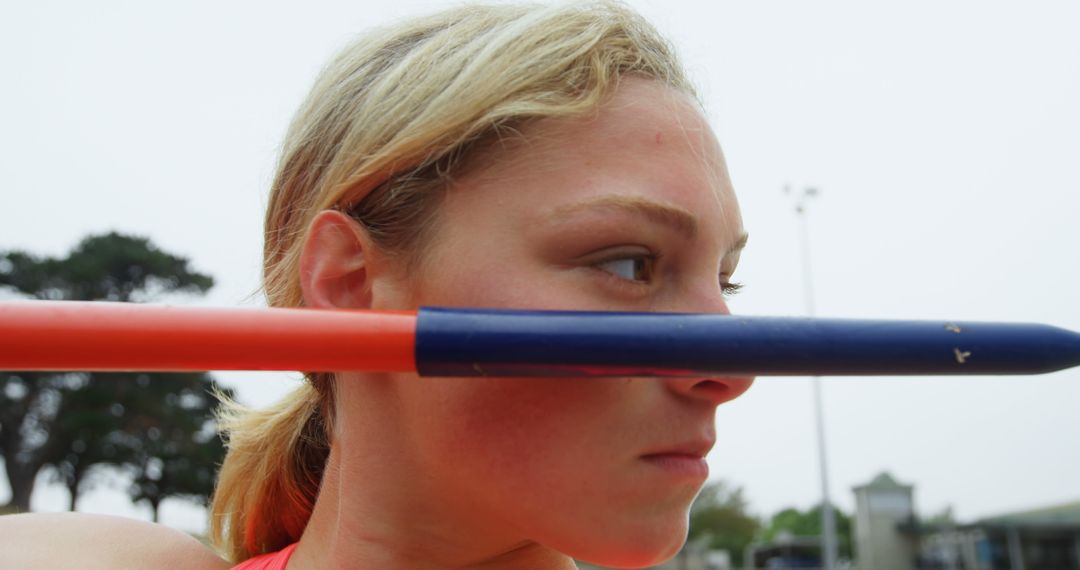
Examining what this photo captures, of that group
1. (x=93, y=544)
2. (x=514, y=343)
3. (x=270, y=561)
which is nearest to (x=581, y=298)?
(x=514, y=343)

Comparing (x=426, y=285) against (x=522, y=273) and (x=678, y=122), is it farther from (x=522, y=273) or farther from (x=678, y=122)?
(x=678, y=122)

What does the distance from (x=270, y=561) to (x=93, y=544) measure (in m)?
0.37

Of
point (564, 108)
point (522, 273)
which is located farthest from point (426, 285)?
point (564, 108)

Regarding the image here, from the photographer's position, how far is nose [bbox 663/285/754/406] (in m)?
1.37

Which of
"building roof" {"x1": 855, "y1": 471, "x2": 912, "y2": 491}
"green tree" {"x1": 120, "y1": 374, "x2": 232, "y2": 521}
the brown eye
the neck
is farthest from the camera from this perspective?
"green tree" {"x1": 120, "y1": 374, "x2": 232, "y2": 521}

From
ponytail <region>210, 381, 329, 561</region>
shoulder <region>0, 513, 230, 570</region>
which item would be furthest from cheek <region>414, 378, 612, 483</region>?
shoulder <region>0, 513, 230, 570</region>

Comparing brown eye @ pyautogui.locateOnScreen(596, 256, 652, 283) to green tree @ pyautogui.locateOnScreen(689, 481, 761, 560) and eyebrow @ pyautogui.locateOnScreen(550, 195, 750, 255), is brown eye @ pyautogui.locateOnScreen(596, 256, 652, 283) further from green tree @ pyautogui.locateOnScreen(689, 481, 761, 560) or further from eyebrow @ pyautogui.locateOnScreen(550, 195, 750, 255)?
green tree @ pyautogui.locateOnScreen(689, 481, 761, 560)

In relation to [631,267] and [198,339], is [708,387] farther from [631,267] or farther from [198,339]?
[198,339]

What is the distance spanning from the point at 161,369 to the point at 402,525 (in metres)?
0.71

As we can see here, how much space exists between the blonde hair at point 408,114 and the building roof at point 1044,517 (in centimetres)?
2858

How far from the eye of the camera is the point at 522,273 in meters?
1.42

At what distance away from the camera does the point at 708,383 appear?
1.38 m

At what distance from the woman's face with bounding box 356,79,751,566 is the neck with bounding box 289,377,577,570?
0.05 meters

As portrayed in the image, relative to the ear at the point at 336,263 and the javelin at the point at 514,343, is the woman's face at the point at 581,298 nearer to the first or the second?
the ear at the point at 336,263
